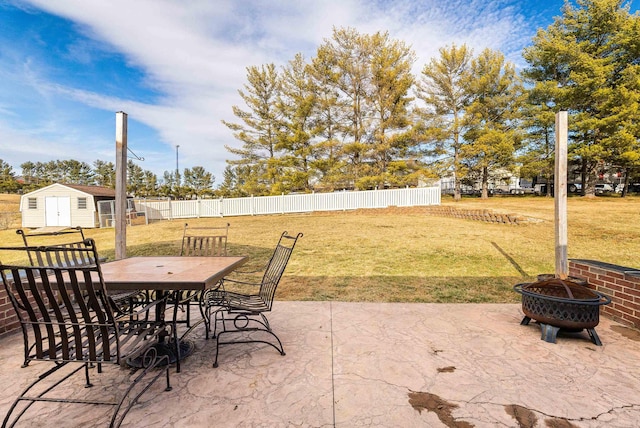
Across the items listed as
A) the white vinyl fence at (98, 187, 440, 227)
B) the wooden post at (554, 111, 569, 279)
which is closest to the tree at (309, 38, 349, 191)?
the white vinyl fence at (98, 187, 440, 227)

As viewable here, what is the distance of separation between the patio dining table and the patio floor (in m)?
0.48

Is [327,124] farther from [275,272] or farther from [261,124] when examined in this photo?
[275,272]

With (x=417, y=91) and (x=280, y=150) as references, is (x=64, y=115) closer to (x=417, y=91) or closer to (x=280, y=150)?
(x=280, y=150)

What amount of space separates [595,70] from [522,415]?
61.1 feet

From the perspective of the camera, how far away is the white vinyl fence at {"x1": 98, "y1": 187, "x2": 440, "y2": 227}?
48.0 feet

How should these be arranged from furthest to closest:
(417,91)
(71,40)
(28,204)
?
(417,91) → (28,204) → (71,40)

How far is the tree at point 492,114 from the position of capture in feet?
58.9

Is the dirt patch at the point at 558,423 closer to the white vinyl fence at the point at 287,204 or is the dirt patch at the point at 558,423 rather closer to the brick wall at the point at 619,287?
the brick wall at the point at 619,287

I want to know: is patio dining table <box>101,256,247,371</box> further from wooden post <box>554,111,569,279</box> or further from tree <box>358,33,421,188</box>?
tree <box>358,33,421,188</box>

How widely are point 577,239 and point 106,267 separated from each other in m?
8.42

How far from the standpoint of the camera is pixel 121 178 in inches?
161

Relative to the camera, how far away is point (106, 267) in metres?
2.63

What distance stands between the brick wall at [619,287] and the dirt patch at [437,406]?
238cm

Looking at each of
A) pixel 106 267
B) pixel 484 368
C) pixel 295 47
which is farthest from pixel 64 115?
pixel 484 368
